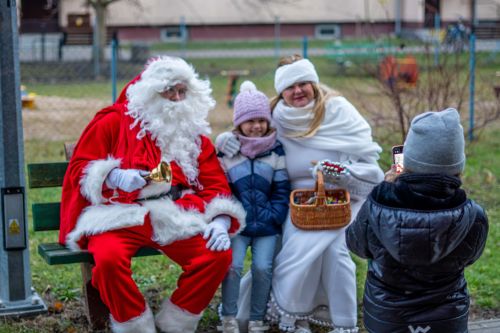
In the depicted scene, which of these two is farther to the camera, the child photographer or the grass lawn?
the grass lawn

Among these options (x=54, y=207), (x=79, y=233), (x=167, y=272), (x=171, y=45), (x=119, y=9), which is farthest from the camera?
(x=119, y=9)

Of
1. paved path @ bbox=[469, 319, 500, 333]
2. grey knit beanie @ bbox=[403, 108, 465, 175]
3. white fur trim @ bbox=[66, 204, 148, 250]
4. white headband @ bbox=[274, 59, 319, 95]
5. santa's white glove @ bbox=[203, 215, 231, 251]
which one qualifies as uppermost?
white headband @ bbox=[274, 59, 319, 95]

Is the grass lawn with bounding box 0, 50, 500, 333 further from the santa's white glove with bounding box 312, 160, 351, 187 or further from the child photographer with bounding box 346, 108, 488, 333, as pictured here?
the child photographer with bounding box 346, 108, 488, 333

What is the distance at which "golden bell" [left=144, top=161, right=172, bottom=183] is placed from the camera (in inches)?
170

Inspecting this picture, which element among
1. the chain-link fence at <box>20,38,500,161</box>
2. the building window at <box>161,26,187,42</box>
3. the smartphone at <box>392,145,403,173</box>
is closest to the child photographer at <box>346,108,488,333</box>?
the smartphone at <box>392,145,403,173</box>

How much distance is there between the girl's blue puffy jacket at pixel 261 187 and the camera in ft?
15.5

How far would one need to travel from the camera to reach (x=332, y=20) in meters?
33.9

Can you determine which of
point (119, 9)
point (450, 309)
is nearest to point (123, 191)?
point (450, 309)

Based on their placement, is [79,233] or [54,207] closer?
[79,233]

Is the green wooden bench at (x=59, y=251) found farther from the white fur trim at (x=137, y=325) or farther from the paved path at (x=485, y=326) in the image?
the paved path at (x=485, y=326)

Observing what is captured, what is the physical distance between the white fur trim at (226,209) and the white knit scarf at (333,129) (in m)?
0.56

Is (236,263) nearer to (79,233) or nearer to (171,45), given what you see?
(79,233)

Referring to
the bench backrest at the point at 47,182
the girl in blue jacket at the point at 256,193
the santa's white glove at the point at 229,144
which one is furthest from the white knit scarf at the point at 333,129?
the bench backrest at the point at 47,182

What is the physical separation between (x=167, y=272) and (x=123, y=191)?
4.94 feet
